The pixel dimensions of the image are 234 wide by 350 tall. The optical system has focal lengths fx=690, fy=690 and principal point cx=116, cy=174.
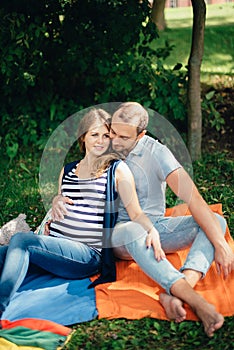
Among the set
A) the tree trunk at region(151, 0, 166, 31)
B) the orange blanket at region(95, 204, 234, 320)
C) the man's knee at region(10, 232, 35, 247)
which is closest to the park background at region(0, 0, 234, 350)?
the tree trunk at region(151, 0, 166, 31)

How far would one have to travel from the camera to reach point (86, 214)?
4035mm

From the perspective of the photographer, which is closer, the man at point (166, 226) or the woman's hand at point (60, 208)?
the man at point (166, 226)

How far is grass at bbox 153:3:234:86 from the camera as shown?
730 cm

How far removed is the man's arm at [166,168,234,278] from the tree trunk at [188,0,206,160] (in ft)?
6.96

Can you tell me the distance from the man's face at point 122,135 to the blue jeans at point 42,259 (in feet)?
2.03

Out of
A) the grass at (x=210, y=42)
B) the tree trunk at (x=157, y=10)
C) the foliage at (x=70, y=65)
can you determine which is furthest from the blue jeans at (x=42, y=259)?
the tree trunk at (x=157, y=10)

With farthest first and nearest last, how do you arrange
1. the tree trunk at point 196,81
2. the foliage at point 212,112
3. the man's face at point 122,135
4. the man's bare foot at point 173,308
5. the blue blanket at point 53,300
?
the foliage at point 212,112
the tree trunk at point 196,81
the man's face at point 122,135
the blue blanket at point 53,300
the man's bare foot at point 173,308

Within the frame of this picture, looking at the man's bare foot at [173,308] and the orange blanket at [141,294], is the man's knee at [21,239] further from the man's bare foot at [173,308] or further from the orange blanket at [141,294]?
the man's bare foot at [173,308]

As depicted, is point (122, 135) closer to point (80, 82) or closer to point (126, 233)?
point (126, 233)

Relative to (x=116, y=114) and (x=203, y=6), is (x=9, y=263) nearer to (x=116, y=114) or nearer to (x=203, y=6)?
(x=116, y=114)

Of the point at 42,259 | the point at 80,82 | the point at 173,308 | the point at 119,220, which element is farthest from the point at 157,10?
the point at 173,308

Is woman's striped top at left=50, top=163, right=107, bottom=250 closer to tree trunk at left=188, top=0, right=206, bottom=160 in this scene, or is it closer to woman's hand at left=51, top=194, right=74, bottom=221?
woman's hand at left=51, top=194, right=74, bottom=221

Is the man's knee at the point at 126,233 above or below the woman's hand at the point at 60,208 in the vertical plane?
below

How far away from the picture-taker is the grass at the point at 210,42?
7.30 metres
